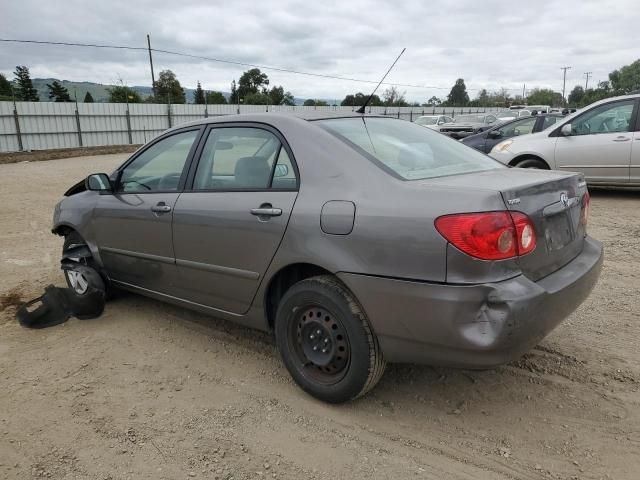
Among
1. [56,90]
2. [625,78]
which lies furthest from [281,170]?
[625,78]

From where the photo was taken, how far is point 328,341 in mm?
2777

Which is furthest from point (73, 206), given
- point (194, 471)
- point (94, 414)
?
point (194, 471)

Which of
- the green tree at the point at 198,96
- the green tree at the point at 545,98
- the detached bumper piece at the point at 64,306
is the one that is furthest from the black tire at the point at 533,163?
the green tree at the point at 545,98

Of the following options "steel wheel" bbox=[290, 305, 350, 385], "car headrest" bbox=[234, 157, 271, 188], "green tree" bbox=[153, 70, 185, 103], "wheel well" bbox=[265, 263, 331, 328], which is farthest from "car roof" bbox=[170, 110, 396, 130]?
"green tree" bbox=[153, 70, 185, 103]

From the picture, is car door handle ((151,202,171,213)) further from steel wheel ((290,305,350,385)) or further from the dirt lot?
steel wheel ((290,305,350,385))

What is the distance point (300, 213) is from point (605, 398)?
6.52 ft

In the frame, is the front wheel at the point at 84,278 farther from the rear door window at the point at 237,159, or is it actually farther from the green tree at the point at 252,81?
the green tree at the point at 252,81

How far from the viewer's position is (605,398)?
285 centimetres

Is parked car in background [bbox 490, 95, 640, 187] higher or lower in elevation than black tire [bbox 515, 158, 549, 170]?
higher

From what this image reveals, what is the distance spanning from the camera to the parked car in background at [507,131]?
10566 mm

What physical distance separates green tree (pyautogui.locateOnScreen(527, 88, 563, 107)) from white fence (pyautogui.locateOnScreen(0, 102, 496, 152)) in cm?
7286

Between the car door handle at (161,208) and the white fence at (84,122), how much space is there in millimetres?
17789

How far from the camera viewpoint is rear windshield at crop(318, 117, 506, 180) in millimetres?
2822

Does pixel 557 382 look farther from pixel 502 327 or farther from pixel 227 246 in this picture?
pixel 227 246
